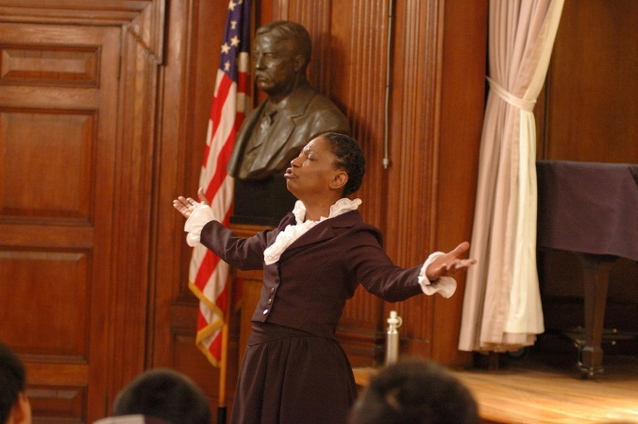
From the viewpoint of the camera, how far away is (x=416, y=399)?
116cm

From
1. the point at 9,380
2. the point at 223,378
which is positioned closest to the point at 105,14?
the point at 223,378

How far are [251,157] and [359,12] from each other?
898 mm

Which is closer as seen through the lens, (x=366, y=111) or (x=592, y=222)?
(x=592, y=222)

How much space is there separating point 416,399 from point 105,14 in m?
4.40

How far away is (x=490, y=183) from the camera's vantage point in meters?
4.44

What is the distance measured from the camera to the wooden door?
5.10 metres

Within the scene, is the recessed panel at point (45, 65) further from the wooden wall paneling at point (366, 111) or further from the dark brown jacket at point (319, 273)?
the dark brown jacket at point (319, 273)

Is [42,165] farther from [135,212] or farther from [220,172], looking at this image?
[220,172]

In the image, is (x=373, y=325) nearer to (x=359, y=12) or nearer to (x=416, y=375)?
(x=359, y=12)

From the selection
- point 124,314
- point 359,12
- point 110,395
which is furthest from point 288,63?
point 110,395

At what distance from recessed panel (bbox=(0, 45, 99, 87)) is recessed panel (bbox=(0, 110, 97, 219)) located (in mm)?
177

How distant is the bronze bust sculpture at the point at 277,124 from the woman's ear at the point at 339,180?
1.26m

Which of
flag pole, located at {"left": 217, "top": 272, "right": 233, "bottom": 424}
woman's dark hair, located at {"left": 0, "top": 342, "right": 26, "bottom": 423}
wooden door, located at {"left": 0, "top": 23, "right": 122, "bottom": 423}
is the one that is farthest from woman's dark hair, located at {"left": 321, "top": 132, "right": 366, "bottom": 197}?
wooden door, located at {"left": 0, "top": 23, "right": 122, "bottom": 423}

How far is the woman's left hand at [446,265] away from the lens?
249 centimetres
